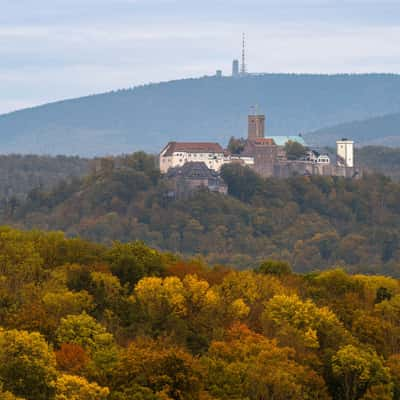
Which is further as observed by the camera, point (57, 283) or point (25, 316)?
point (57, 283)

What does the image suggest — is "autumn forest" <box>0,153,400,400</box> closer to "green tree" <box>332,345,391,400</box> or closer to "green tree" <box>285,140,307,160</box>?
"green tree" <box>332,345,391,400</box>

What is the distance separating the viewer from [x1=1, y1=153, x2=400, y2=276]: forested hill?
180 meters

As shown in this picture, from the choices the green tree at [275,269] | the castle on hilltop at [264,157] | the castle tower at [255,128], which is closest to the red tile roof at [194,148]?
the castle on hilltop at [264,157]

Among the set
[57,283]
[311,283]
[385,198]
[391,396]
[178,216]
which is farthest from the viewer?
[385,198]

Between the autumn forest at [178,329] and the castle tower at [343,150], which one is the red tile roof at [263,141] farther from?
the autumn forest at [178,329]

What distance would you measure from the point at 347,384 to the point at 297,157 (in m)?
138

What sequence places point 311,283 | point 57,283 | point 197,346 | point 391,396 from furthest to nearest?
point 311,283 → point 57,283 → point 197,346 → point 391,396

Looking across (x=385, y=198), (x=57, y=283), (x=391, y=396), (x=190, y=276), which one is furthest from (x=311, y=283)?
(x=385, y=198)

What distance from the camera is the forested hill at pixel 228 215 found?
180m

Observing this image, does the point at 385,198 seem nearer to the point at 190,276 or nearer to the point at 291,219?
the point at 291,219

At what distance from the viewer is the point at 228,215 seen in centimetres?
18325

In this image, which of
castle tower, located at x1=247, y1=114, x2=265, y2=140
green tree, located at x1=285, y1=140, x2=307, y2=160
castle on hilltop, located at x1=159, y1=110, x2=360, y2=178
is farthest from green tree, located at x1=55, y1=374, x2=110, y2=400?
castle tower, located at x1=247, y1=114, x2=265, y2=140

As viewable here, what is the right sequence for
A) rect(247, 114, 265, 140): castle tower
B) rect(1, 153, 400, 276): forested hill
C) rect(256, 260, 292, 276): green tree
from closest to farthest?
rect(256, 260, 292, 276): green tree → rect(1, 153, 400, 276): forested hill → rect(247, 114, 265, 140): castle tower

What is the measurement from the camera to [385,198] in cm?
19888
